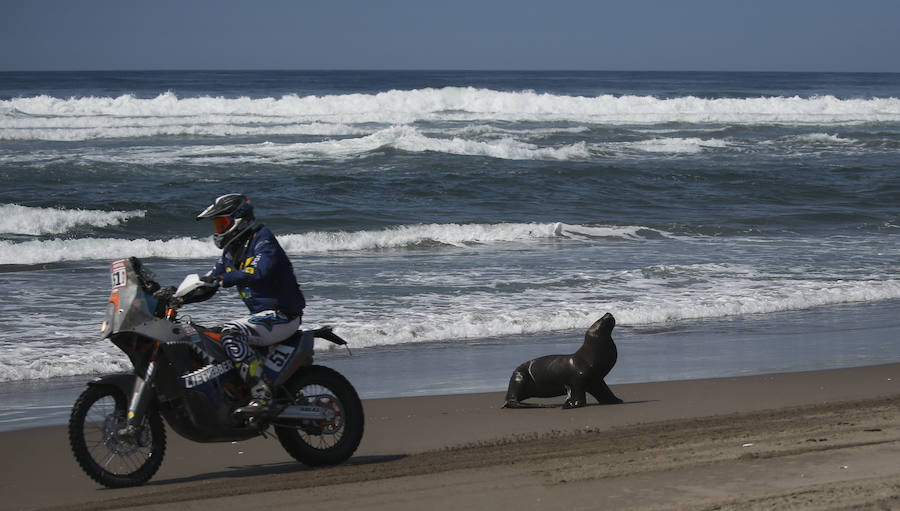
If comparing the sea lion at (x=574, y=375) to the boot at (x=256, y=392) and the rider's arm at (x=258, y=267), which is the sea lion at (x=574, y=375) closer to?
the boot at (x=256, y=392)

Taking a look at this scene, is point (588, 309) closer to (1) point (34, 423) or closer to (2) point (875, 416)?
(2) point (875, 416)

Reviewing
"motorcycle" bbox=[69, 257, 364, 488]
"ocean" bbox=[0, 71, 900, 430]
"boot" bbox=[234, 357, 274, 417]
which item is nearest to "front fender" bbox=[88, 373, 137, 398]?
"motorcycle" bbox=[69, 257, 364, 488]

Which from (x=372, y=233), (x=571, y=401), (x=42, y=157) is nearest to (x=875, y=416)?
(x=571, y=401)

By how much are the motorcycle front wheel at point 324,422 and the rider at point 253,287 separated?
0.86 feet

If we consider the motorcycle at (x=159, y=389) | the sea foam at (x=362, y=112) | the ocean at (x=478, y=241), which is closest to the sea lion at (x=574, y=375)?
the ocean at (x=478, y=241)

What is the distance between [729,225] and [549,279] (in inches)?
283

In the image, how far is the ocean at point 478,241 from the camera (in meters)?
9.62

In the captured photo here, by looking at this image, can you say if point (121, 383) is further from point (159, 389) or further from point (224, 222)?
point (224, 222)

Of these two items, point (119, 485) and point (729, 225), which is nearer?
point (119, 485)

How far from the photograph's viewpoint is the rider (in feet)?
18.1

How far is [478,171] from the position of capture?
89.4 ft

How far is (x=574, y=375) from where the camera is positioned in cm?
748

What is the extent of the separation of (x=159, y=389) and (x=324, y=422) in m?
0.95

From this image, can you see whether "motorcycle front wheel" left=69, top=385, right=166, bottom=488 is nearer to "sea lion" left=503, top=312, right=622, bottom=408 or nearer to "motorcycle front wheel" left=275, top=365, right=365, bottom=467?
"motorcycle front wheel" left=275, top=365, right=365, bottom=467
